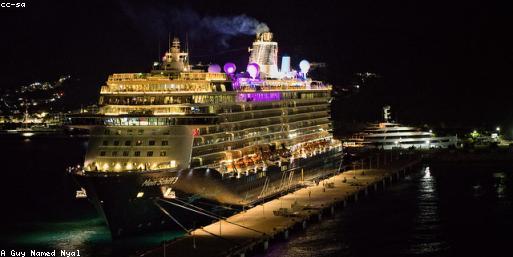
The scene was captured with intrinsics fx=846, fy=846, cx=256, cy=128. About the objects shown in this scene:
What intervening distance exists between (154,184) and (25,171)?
186 ft

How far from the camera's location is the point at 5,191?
70.4 m

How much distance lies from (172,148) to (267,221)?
6241mm

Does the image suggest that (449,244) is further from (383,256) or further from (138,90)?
(138,90)

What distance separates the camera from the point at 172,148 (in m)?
39.8

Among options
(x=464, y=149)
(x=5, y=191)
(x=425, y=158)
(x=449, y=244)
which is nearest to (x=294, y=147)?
(x=449, y=244)

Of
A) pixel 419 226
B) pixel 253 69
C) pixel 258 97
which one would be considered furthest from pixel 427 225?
pixel 253 69

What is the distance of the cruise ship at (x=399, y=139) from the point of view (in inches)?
3826

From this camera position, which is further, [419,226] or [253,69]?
[253,69]

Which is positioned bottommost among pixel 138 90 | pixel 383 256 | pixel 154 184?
pixel 383 256

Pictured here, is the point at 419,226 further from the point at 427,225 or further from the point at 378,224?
the point at 378,224

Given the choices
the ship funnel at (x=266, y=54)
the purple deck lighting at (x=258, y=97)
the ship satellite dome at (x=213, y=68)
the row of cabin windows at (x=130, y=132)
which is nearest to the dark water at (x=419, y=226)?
the row of cabin windows at (x=130, y=132)

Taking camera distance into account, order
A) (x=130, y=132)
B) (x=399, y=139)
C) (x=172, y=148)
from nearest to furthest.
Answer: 1. (x=172, y=148)
2. (x=130, y=132)
3. (x=399, y=139)

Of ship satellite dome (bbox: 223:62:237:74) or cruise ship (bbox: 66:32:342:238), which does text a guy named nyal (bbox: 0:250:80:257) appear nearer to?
cruise ship (bbox: 66:32:342:238)

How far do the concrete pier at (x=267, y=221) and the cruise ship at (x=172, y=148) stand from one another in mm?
1604
